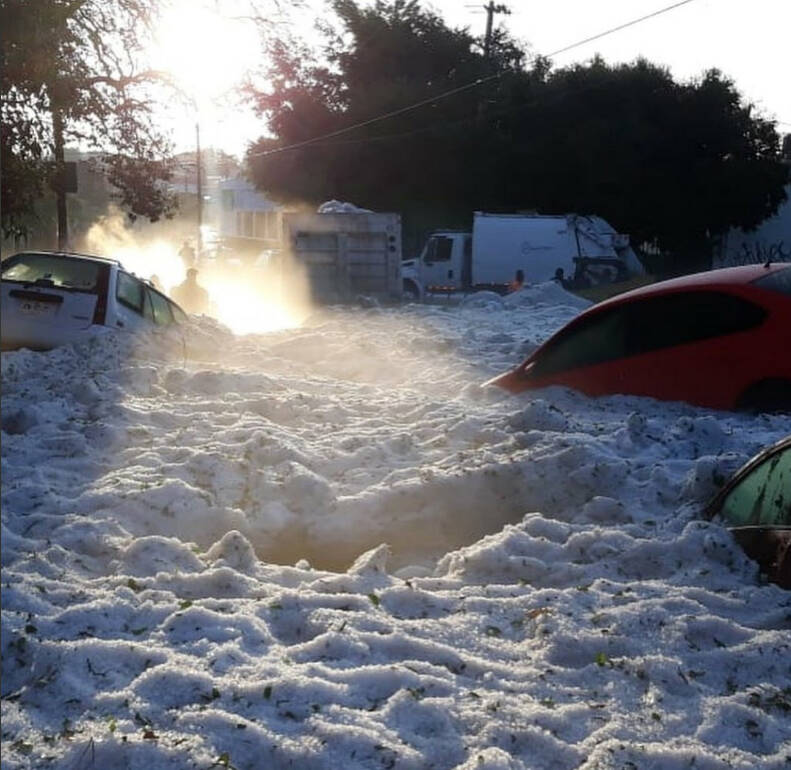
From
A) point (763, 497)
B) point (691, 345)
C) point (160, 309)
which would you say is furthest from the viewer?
point (160, 309)

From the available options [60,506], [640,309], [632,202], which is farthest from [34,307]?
[632,202]

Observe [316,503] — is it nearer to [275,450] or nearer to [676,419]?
[275,450]

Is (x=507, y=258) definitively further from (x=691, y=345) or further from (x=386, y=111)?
(x=691, y=345)

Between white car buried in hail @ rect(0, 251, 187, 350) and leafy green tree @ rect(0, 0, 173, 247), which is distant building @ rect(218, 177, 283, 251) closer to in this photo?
leafy green tree @ rect(0, 0, 173, 247)

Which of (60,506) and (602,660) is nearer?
(602,660)

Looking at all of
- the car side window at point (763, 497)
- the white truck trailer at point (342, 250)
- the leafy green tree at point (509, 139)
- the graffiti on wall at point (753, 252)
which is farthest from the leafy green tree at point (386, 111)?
Answer: the car side window at point (763, 497)

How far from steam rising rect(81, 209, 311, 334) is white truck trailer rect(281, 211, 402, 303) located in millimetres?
379

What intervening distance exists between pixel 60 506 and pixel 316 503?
1.47 metres

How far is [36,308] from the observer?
1001cm

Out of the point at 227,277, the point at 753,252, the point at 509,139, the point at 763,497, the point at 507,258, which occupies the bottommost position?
the point at 227,277

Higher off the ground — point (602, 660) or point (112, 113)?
point (112, 113)

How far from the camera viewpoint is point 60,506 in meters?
6.15

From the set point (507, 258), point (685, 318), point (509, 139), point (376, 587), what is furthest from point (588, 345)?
point (509, 139)

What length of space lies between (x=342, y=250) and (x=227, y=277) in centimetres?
Answer: 2242
